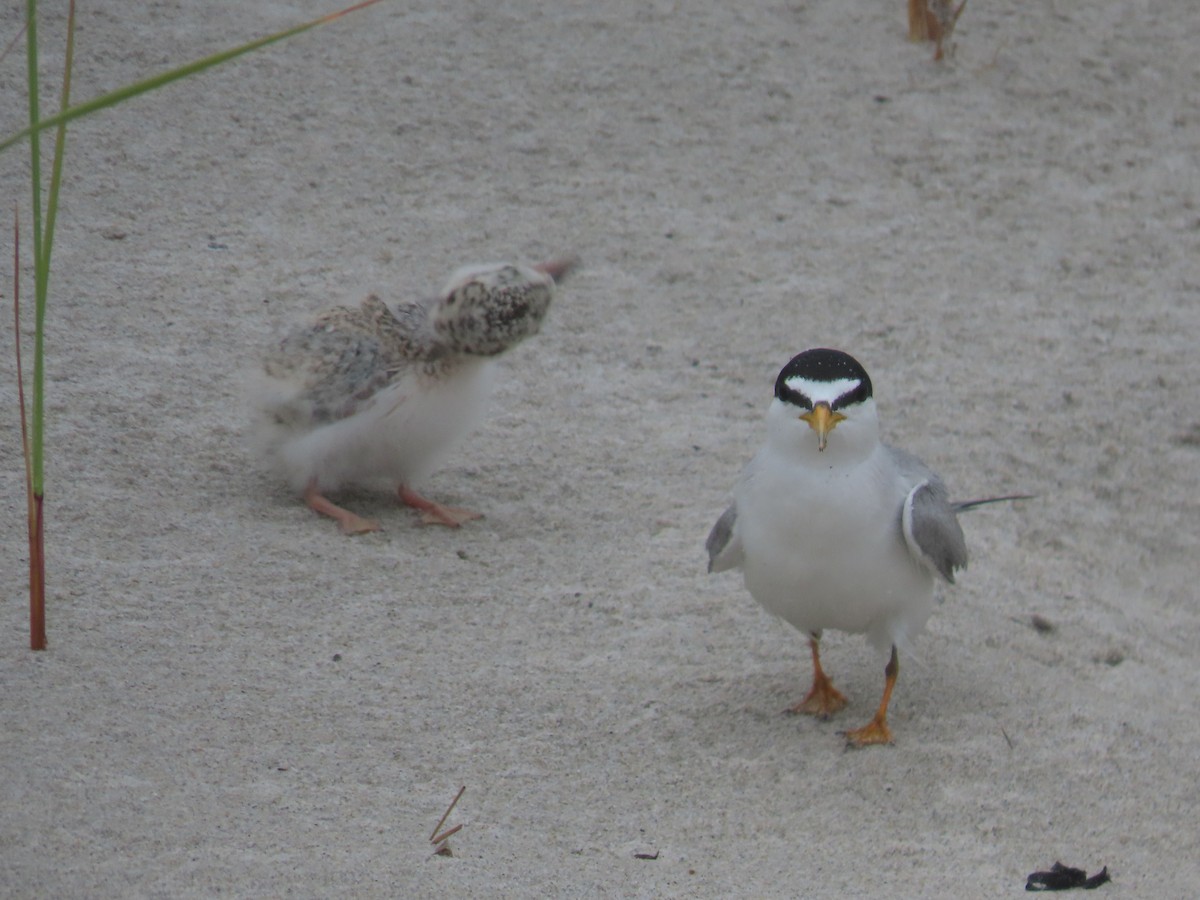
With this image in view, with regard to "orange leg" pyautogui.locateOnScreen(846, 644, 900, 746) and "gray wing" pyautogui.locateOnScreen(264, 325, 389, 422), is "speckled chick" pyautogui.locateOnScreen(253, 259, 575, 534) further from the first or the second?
"orange leg" pyautogui.locateOnScreen(846, 644, 900, 746)

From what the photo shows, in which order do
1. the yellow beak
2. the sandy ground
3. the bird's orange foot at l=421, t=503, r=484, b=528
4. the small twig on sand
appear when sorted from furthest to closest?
1. the bird's orange foot at l=421, t=503, r=484, b=528
2. the yellow beak
3. the sandy ground
4. the small twig on sand

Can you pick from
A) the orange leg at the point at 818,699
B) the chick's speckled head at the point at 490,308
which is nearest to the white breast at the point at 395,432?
the chick's speckled head at the point at 490,308

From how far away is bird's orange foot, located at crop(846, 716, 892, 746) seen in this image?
4.00m

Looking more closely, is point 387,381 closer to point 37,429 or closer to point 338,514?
point 338,514

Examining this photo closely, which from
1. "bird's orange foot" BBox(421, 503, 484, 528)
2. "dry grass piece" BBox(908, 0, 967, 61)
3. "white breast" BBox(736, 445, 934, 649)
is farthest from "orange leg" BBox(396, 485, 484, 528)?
"dry grass piece" BBox(908, 0, 967, 61)

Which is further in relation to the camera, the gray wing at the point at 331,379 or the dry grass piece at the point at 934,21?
the dry grass piece at the point at 934,21

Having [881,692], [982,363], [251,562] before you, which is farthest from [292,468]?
[982,363]

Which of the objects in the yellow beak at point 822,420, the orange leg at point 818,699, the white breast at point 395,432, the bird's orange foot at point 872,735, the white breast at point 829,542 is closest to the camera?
the yellow beak at point 822,420

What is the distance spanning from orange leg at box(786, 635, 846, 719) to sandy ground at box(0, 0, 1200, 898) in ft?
0.21

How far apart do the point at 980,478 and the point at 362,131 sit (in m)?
3.57

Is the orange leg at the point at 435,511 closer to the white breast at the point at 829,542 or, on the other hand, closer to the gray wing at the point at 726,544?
the gray wing at the point at 726,544

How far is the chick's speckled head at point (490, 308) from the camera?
192 inches

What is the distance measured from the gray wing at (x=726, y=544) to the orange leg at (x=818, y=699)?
31 centimetres

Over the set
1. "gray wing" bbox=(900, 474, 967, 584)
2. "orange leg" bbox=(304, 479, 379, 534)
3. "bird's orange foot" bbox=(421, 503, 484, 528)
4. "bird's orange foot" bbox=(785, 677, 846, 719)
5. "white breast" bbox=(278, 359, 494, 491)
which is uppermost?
"gray wing" bbox=(900, 474, 967, 584)
